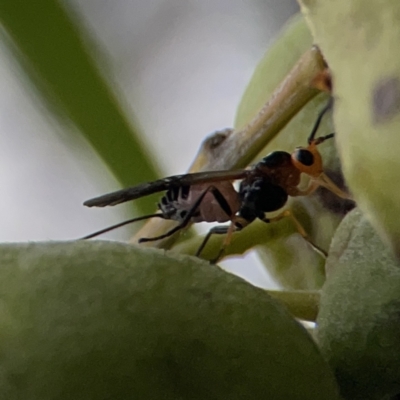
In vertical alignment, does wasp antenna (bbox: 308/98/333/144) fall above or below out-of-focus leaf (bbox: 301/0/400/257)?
below

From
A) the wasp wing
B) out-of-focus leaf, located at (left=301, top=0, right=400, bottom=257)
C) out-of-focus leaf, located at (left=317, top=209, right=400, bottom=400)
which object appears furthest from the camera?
the wasp wing

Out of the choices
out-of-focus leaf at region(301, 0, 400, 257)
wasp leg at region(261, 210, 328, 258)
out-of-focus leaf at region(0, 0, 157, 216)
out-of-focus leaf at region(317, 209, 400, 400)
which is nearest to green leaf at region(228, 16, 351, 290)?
wasp leg at region(261, 210, 328, 258)

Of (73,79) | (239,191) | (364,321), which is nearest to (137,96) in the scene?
(73,79)

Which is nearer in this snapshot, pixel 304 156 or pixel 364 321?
pixel 364 321

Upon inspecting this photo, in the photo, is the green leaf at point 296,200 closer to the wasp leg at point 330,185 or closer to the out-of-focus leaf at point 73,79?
the wasp leg at point 330,185

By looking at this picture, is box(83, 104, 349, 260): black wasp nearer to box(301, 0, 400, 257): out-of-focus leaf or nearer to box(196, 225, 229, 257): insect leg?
box(196, 225, 229, 257): insect leg

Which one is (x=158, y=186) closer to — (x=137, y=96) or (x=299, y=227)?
(x=299, y=227)

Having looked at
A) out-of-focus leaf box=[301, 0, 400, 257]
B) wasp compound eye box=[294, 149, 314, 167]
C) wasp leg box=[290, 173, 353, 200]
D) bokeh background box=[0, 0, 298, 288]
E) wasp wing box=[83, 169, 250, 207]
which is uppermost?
out-of-focus leaf box=[301, 0, 400, 257]

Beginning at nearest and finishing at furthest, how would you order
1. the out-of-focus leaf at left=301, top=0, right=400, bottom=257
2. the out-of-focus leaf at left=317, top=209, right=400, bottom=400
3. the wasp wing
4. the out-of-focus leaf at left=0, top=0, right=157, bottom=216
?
the out-of-focus leaf at left=301, top=0, right=400, bottom=257
the out-of-focus leaf at left=317, top=209, right=400, bottom=400
the wasp wing
the out-of-focus leaf at left=0, top=0, right=157, bottom=216
